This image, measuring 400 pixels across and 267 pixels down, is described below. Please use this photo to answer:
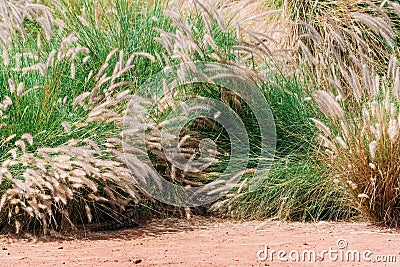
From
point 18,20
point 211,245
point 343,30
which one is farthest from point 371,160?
point 18,20

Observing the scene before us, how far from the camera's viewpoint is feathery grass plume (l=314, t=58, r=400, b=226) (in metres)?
4.52

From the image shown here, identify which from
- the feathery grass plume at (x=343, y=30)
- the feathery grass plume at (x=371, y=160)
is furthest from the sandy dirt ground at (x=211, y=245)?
the feathery grass plume at (x=343, y=30)

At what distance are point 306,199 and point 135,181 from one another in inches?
48.3

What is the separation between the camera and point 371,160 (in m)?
4.57

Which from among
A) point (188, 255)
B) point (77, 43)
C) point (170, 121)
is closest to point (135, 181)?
point (170, 121)

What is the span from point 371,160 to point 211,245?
1162 millimetres

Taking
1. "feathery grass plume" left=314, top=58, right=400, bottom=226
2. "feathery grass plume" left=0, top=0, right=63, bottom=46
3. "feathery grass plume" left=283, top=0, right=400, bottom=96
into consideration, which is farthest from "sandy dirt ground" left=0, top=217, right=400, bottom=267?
"feathery grass plume" left=283, top=0, right=400, bottom=96

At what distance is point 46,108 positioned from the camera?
4.90 meters

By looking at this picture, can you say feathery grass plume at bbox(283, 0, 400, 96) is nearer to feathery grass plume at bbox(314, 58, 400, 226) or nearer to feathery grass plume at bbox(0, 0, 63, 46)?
feathery grass plume at bbox(314, 58, 400, 226)

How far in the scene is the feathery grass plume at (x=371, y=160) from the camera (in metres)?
4.52

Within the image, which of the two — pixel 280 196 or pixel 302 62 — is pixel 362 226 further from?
pixel 302 62

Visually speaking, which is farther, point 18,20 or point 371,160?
point 18,20

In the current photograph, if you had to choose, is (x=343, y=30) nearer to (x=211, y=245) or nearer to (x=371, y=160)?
(x=371, y=160)

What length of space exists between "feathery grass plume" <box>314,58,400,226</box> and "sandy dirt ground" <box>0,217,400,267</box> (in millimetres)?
162
